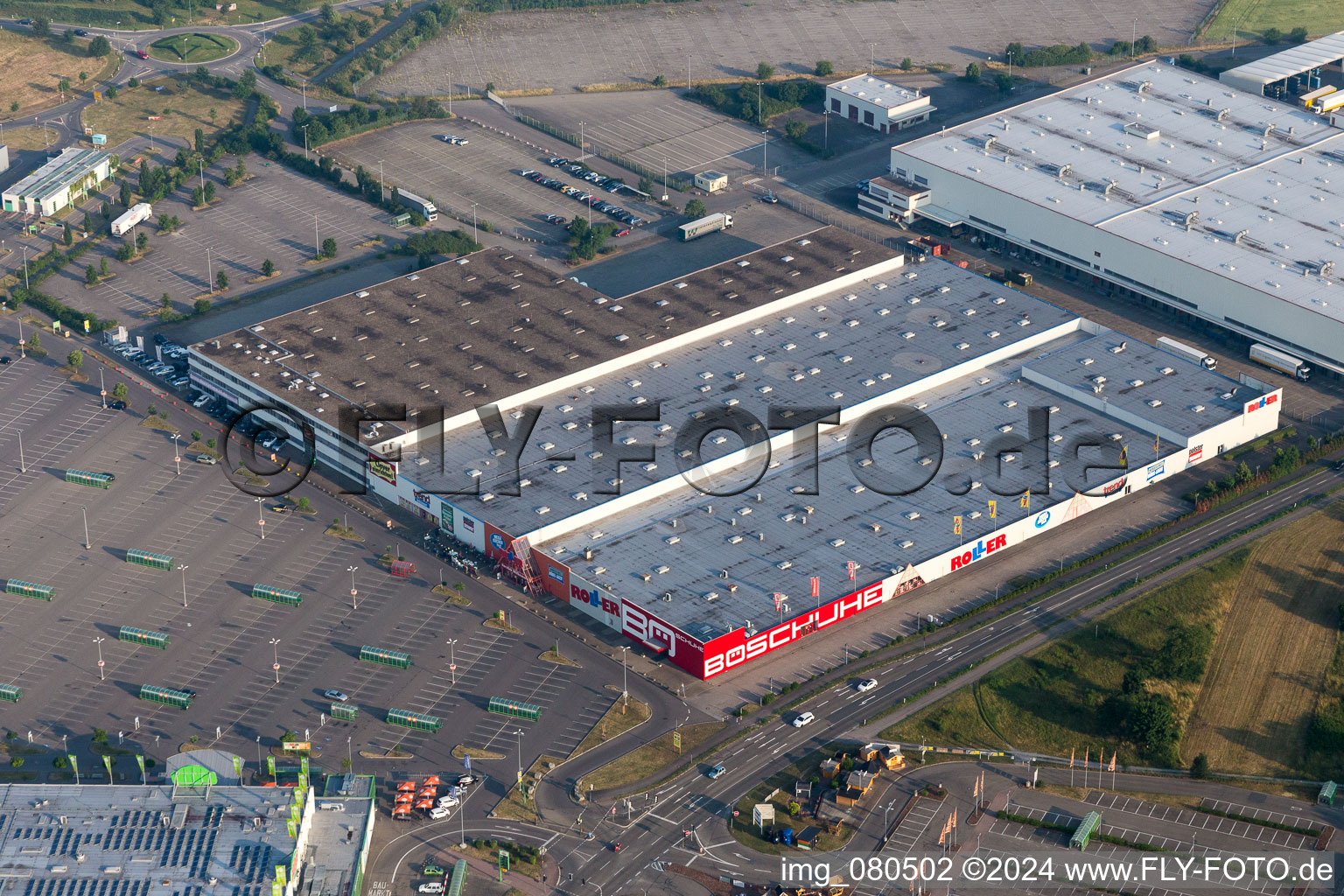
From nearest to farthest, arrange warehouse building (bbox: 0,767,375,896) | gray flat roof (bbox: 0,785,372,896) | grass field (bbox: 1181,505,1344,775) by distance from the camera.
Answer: warehouse building (bbox: 0,767,375,896) → gray flat roof (bbox: 0,785,372,896) → grass field (bbox: 1181,505,1344,775)

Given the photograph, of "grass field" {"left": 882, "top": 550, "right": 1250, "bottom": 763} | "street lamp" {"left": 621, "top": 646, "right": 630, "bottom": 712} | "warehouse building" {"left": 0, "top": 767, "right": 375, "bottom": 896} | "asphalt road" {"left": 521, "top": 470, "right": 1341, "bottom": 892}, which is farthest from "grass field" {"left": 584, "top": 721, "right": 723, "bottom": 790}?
"warehouse building" {"left": 0, "top": 767, "right": 375, "bottom": 896}

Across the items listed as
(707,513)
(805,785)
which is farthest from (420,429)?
(805,785)

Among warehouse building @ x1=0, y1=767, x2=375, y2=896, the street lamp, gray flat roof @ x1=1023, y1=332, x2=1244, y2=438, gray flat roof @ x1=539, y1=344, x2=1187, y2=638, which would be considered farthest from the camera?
gray flat roof @ x1=1023, y1=332, x2=1244, y2=438

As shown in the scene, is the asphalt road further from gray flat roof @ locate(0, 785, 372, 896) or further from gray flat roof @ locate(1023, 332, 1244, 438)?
gray flat roof @ locate(0, 785, 372, 896)

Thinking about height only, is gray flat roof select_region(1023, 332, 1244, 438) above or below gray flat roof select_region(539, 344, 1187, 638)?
above

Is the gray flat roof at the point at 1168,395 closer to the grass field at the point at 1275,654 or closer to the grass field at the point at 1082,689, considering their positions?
the grass field at the point at 1275,654

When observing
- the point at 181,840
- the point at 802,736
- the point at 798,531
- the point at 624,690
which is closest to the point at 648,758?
the point at 624,690
